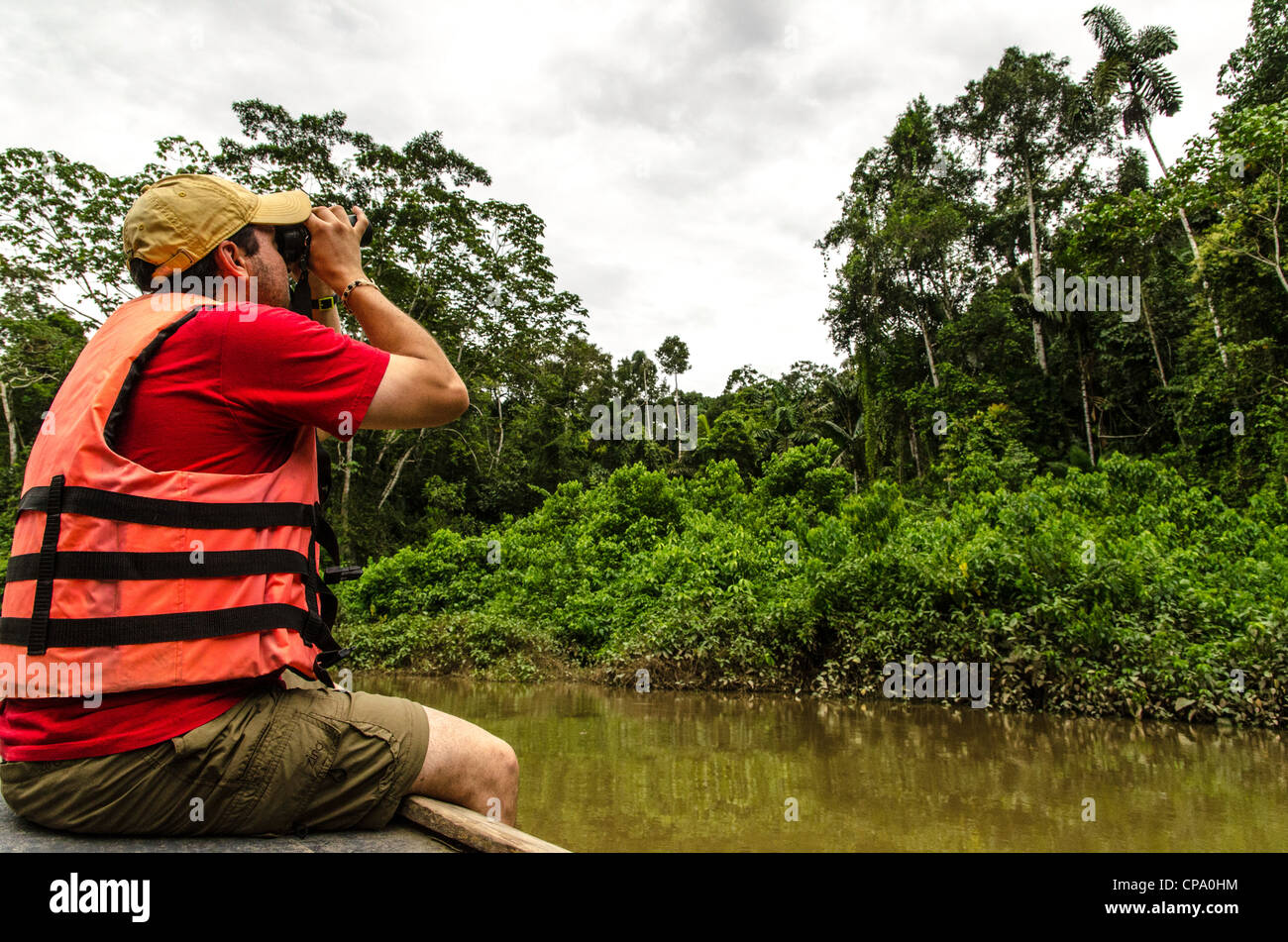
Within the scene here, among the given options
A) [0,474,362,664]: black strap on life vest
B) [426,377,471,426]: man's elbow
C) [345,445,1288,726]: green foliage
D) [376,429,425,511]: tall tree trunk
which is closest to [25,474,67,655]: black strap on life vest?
[0,474,362,664]: black strap on life vest

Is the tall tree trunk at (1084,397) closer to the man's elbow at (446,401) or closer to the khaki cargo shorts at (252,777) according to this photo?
the man's elbow at (446,401)

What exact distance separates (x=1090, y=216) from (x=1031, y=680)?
9.77 meters

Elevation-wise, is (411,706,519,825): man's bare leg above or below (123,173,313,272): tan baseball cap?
below

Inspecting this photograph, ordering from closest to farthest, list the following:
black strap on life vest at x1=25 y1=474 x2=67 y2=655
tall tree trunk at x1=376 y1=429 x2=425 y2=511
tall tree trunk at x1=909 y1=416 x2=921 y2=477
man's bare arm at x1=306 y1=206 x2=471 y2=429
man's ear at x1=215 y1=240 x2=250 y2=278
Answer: black strap on life vest at x1=25 y1=474 x2=67 y2=655, man's bare arm at x1=306 y1=206 x2=471 y2=429, man's ear at x1=215 y1=240 x2=250 y2=278, tall tree trunk at x1=376 y1=429 x2=425 y2=511, tall tree trunk at x1=909 y1=416 x2=921 y2=477

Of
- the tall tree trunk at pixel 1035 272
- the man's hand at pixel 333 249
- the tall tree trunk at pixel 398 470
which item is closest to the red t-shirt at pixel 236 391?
the man's hand at pixel 333 249

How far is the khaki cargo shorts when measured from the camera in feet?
4.09

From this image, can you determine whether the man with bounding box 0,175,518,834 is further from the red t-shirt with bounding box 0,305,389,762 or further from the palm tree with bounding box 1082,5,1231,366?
the palm tree with bounding box 1082,5,1231,366

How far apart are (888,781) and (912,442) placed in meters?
22.7

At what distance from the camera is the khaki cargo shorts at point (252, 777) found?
125cm

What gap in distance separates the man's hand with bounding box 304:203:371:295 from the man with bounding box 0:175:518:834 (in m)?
0.19

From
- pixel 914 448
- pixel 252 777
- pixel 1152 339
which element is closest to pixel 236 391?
pixel 252 777

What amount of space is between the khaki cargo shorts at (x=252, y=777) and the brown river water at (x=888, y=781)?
2.67 m

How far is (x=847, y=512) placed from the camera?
10.0 m

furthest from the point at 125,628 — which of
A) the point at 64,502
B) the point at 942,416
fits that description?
the point at 942,416
